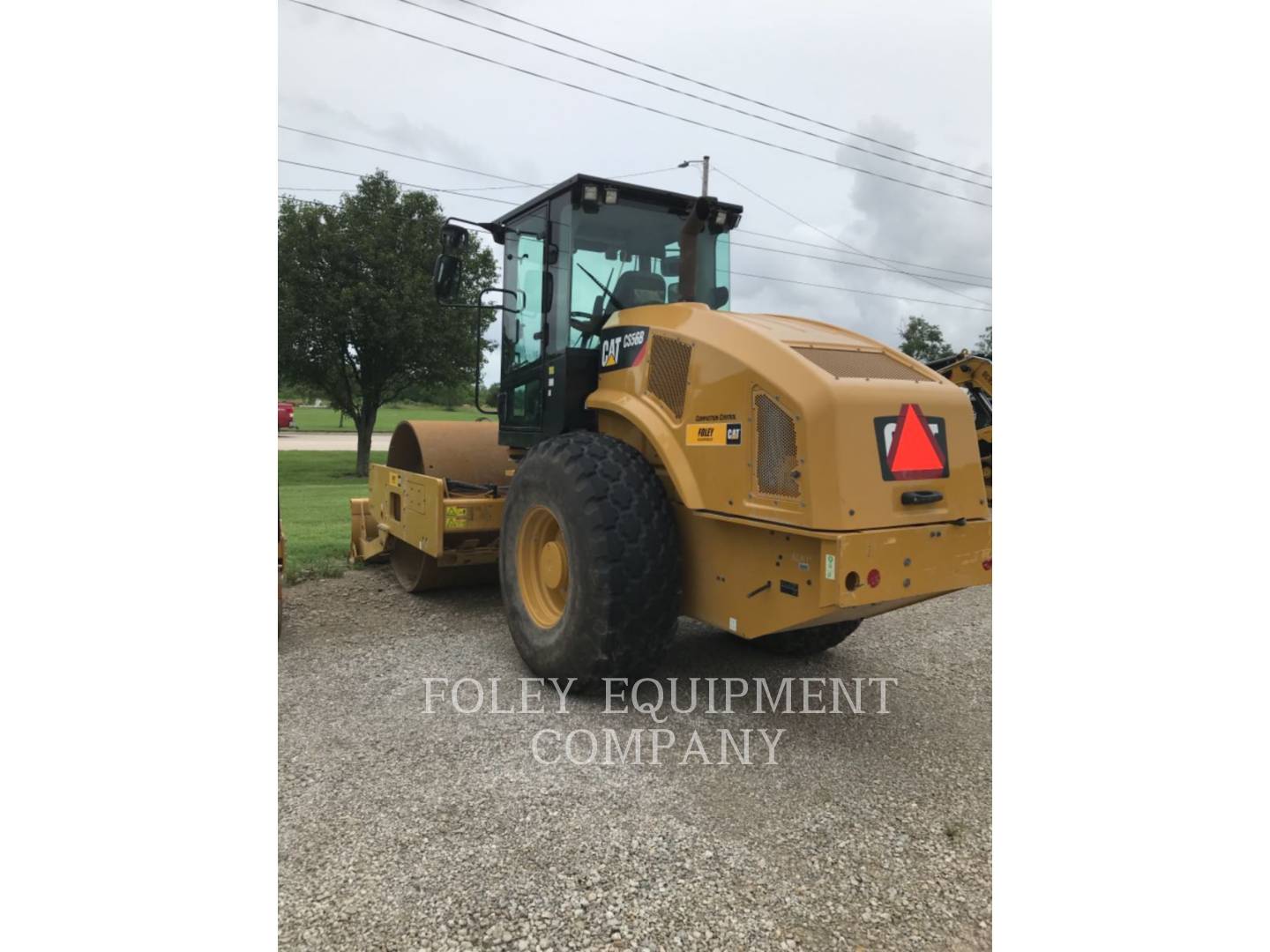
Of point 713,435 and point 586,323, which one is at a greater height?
point 586,323

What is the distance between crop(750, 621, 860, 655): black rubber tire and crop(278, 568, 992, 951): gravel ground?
158 mm

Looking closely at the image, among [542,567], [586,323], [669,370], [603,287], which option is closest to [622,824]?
[542,567]

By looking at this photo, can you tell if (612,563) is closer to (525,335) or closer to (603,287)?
(603,287)

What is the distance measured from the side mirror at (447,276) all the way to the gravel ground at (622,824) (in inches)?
83.0

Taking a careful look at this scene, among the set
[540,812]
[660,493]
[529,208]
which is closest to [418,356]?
[529,208]

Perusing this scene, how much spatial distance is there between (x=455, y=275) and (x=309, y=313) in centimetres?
979

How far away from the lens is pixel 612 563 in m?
3.39

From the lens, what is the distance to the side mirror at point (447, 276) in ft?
14.6

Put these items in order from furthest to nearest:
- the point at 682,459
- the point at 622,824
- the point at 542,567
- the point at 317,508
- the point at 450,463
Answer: the point at 317,508
the point at 450,463
the point at 542,567
the point at 682,459
the point at 622,824

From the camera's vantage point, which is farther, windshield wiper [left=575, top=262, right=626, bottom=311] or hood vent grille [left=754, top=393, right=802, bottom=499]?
windshield wiper [left=575, top=262, right=626, bottom=311]

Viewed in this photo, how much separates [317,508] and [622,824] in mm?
8923

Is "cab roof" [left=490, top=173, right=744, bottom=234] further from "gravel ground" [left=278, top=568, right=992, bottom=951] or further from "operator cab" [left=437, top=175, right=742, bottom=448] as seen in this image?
"gravel ground" [left=278, top=568, right=992, bottom=951]

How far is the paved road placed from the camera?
21.4 m

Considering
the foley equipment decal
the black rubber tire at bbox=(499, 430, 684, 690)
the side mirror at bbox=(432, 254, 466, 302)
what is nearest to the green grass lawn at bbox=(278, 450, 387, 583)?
the side mirror at bbox=(432, 254, 466, 302)
